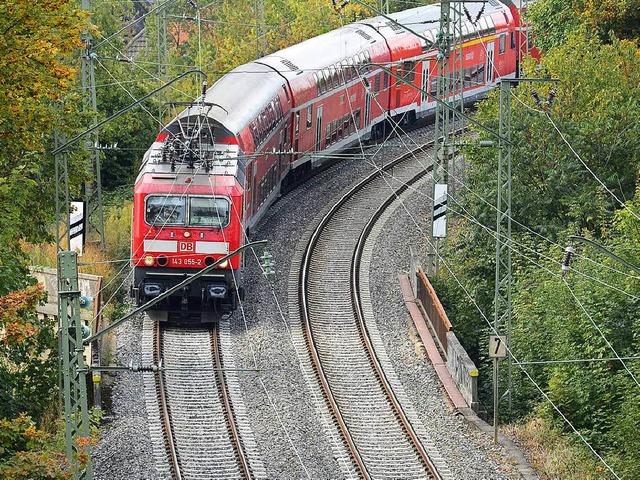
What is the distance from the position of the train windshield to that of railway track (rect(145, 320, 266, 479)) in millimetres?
A: 2654

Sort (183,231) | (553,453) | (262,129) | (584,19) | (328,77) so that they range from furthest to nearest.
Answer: (584,19) → (328,77) → (262,129) → (183,231) → (553,453)

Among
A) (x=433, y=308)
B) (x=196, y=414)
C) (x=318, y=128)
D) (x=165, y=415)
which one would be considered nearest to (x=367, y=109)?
(x=318, y=128)

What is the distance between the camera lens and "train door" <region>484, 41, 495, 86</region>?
53.3 m

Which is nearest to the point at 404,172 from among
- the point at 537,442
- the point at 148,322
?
the point at 148,322

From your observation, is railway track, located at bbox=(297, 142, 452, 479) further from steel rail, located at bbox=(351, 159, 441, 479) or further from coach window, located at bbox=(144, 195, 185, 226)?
coach window, located at bbox=(144, 195, 185, 226)

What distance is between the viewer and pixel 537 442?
1062 inches

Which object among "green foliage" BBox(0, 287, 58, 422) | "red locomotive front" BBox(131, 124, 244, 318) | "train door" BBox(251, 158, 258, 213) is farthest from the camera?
"train door" BBox(251, 158, 258, 213)

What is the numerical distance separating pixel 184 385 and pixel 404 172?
1738cm

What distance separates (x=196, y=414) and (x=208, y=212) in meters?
5.07

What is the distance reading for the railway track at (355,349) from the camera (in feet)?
85.4

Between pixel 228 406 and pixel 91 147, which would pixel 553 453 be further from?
pixel 91 147

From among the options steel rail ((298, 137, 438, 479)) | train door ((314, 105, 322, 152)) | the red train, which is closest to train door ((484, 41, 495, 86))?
the red train

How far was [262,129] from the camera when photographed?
36.1 m

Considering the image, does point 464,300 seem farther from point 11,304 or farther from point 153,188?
point 11,304
